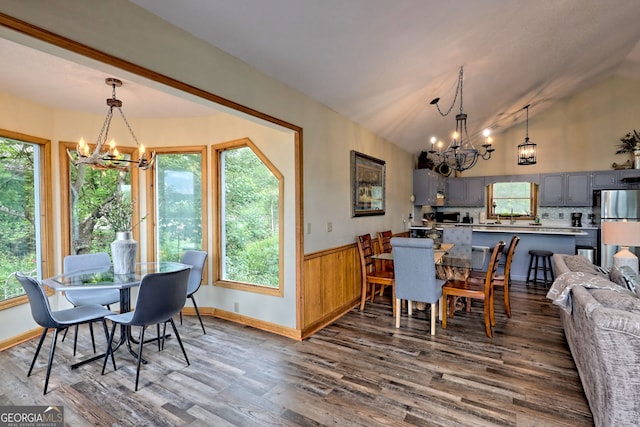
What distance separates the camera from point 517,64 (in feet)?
13.3

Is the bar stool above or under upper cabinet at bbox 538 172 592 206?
under

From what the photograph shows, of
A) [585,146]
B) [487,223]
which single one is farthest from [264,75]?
[585,146]

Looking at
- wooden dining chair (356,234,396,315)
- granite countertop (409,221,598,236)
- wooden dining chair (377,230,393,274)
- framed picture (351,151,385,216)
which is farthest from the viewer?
granite countertop (409,221,598,236)

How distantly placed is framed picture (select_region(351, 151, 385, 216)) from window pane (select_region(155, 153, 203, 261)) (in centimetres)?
215

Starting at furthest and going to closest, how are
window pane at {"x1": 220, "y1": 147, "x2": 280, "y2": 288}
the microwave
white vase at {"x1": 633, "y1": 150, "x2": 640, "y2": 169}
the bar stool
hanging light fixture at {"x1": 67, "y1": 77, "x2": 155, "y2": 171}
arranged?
the microwave → white vase at {"x1": 633, "y1": 150, "x2": 640, "y2": 169} → the bar stool → window pane at {"x1": 220, "y1": 147, "x2": 280, "y2": 288} → hanging light fixture at {"x1": 67, "y1": 77, "x2": 155, "y2": 171}

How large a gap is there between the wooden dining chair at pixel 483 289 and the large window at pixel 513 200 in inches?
177

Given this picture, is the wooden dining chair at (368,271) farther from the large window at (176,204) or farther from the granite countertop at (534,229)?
the granite countertop at (534,229)

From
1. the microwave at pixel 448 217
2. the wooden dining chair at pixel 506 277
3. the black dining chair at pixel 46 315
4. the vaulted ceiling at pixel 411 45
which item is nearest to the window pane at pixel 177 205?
the black dining chair at pixel 46 315

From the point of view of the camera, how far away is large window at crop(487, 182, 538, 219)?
7113 millimetres

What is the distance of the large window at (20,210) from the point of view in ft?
10.7

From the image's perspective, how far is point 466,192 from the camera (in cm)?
753

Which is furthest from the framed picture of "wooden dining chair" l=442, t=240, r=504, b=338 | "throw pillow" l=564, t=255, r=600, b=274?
"throw pillow" l=564, t=255, r=600, b=274

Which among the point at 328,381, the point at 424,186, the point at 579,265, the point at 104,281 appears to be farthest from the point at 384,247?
the point at 104,281

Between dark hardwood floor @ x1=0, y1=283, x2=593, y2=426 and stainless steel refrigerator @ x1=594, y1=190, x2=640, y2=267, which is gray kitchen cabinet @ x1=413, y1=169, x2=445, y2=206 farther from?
dark hardwood floor @ x1=0, y1=283, x2=593, y2=426
